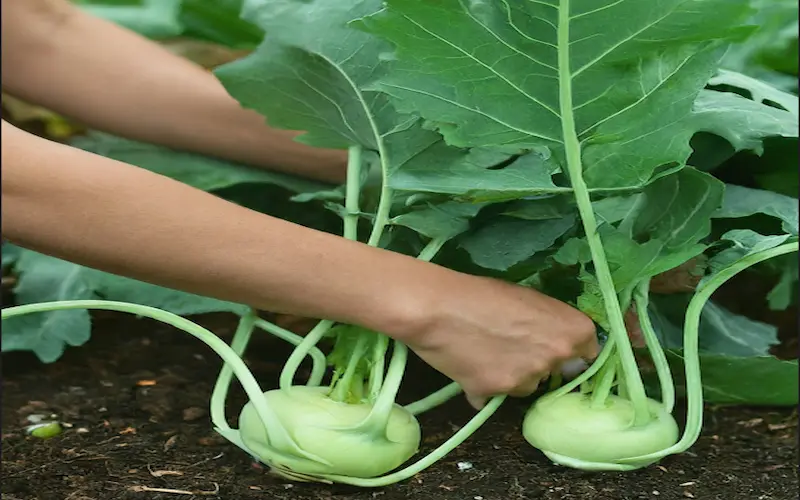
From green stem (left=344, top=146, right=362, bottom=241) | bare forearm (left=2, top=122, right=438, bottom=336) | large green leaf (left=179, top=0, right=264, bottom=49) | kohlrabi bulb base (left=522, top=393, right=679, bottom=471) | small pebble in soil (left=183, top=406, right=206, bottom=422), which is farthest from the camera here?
large green leaf (left=179, top=0, right=264, bottom=49)

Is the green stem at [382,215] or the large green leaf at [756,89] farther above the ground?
the large green leaf at [756,89]

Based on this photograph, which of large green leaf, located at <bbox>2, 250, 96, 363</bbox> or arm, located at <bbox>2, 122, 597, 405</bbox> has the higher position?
arm, located at <bbox>2, 122, 597, 405</bbox>

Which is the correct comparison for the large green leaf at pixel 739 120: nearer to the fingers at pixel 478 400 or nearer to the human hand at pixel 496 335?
the human hand at pixel 496 335

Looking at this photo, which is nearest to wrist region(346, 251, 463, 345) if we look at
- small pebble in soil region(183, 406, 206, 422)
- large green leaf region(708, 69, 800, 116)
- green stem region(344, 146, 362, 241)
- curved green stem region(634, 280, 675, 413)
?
green stem region(344, 146, 362, 241)

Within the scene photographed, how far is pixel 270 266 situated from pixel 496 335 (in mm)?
235

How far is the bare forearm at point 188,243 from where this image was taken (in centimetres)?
70

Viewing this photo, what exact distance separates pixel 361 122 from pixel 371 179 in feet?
0.69

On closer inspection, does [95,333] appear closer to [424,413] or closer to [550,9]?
[424,413]

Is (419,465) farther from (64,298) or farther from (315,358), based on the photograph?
(64,298)

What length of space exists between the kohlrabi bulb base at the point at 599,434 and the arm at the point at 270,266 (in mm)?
46

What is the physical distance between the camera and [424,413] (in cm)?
101

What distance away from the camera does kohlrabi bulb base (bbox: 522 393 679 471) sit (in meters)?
0.80

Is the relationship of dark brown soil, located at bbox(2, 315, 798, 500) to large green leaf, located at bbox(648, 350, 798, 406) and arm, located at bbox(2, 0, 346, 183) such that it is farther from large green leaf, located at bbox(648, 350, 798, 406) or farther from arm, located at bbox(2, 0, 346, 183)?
arm, located at bbox(2, 0, 346, 183)

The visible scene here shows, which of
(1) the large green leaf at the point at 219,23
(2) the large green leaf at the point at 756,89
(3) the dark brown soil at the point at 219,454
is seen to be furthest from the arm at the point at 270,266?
(1) the large green leaf at the point at 219,23
